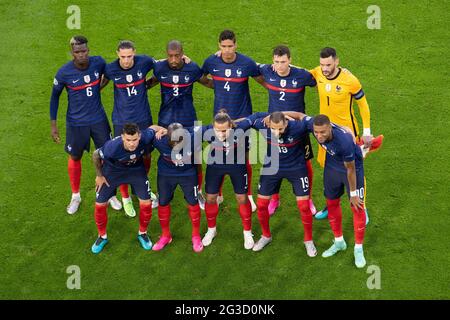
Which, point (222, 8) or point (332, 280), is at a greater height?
point (222, 8)

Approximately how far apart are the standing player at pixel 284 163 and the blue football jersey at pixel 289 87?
587 mm

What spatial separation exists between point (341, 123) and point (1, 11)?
889 centimetres

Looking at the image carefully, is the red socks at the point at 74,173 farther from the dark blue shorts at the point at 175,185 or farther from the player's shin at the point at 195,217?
the player's shin at the point at 195,217

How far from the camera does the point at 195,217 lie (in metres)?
10.8

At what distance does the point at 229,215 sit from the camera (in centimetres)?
1169

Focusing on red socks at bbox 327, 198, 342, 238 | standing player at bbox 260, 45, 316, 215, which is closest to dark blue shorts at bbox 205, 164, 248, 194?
standing player at bbox 260, 45, 316, 215

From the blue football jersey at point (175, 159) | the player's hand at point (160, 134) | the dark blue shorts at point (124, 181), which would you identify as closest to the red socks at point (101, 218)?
the dark blue shorts at point (124, 181)

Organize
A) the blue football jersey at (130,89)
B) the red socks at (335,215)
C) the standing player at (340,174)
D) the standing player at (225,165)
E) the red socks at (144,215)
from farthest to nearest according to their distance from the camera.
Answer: the blue football jersey at (130,89), the red socks at (144,215), the red socks at (335,215), the standing player at (225,165), the standing player at (340,174)

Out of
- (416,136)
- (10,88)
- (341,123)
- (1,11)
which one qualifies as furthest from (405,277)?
(1,11)

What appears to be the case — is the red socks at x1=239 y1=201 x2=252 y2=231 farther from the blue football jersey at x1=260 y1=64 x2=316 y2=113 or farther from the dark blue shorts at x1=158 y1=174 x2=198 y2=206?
the blue football jersey at x1=260 y1=64 x2=316 y2=113

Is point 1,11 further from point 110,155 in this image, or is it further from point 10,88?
point 110,155

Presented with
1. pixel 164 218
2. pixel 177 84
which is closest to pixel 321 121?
pixel 177 84

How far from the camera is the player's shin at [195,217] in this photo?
10734 millimetres

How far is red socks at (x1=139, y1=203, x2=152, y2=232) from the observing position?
1066cm
